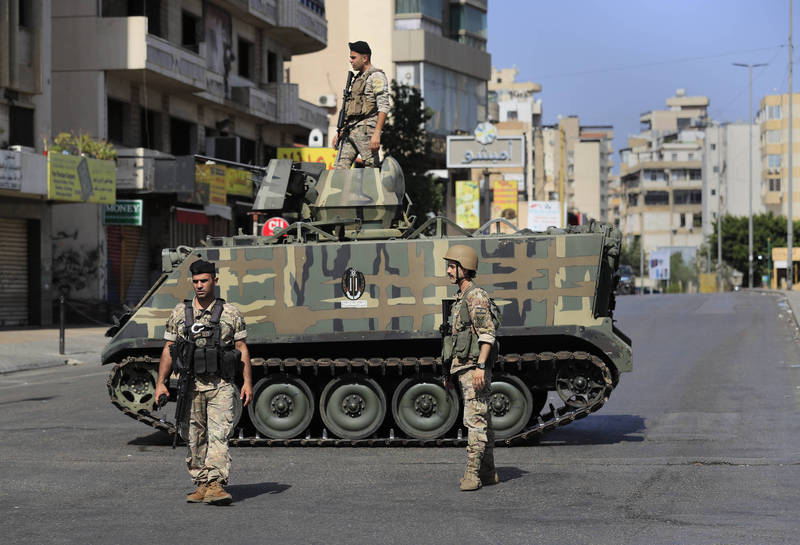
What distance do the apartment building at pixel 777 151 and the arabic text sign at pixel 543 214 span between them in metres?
51.6

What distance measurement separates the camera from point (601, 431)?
1401 centimetres

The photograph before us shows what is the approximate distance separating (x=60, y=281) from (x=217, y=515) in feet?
89.8

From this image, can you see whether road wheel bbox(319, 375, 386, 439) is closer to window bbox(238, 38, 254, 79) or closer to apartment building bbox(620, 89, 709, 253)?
window bbox(238, 38, 254, 79)

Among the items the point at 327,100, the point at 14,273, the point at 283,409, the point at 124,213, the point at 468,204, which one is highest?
the point at 327,100

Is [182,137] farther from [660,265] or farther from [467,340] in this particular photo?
[660,265]

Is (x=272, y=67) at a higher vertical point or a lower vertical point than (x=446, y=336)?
higher

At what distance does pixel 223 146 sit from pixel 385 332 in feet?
95.7

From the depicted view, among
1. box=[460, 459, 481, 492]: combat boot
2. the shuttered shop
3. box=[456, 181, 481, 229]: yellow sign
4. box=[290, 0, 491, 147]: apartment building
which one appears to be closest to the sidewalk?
the shuttered shop

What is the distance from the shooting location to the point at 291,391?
43.1 ft

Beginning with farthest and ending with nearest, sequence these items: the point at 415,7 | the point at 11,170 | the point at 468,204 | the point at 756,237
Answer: the point at 756,237, the point at 415,7, the point at 468,204, the point at 11,170

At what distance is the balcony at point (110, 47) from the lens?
115ft

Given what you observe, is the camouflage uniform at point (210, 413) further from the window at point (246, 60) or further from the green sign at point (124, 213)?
the window at point (246, 60)

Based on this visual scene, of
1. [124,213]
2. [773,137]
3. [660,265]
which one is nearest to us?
[124,213]

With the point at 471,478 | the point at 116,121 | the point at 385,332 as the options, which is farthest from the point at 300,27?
the point at 471,478
